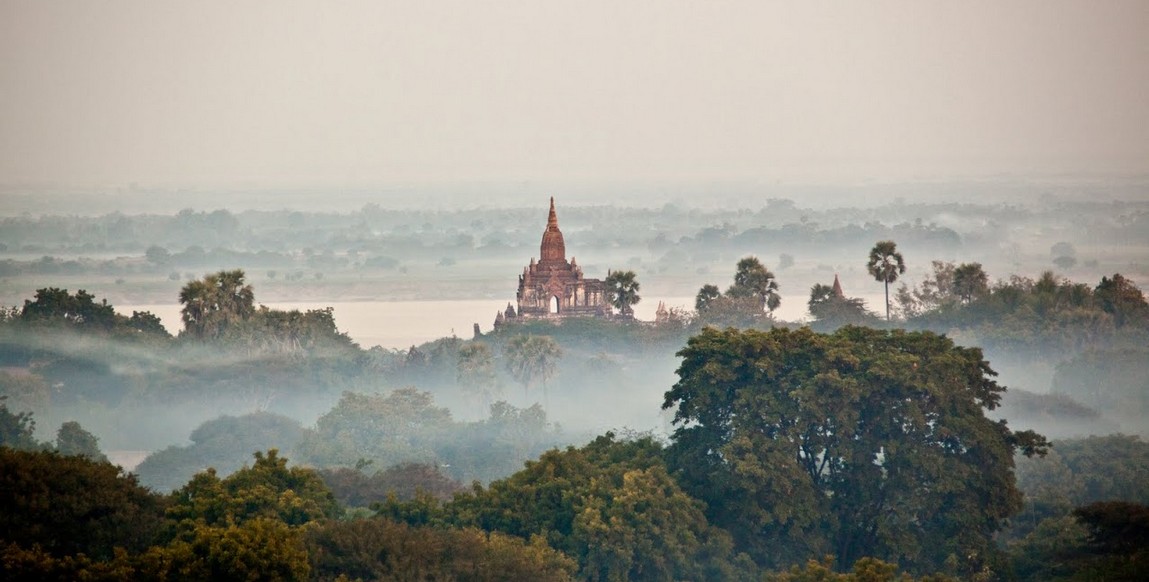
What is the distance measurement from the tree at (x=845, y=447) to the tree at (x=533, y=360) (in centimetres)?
6918

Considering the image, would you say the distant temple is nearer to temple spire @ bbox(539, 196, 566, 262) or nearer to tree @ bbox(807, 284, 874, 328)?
temple spire @ bbox(539, 196, 566, 262)

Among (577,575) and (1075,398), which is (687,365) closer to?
(577,575)

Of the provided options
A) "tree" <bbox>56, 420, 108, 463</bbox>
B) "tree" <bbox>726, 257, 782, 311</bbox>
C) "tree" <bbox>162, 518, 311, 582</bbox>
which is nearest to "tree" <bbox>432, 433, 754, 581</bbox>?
"tree" <bbox>162, 518, 311, 582</bbox>

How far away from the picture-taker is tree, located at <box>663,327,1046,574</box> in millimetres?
74375

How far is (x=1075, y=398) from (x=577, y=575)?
6614cm

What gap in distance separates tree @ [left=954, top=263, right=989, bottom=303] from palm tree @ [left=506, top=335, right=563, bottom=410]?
82.7ft

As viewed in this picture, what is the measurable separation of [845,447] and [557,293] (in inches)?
3949

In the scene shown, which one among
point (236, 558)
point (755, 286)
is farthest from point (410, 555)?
point (755, 286)

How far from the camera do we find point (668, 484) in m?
73.1

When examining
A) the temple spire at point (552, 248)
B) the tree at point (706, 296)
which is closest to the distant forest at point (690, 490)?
the tree at point (706, 296)

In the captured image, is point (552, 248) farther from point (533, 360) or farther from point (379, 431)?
point (379, 431)

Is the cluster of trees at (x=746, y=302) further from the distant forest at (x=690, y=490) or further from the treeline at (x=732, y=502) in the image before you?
the treeline at (x=732, y=502)

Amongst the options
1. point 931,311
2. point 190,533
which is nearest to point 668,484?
point 190,533

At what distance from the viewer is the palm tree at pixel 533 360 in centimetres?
14900
